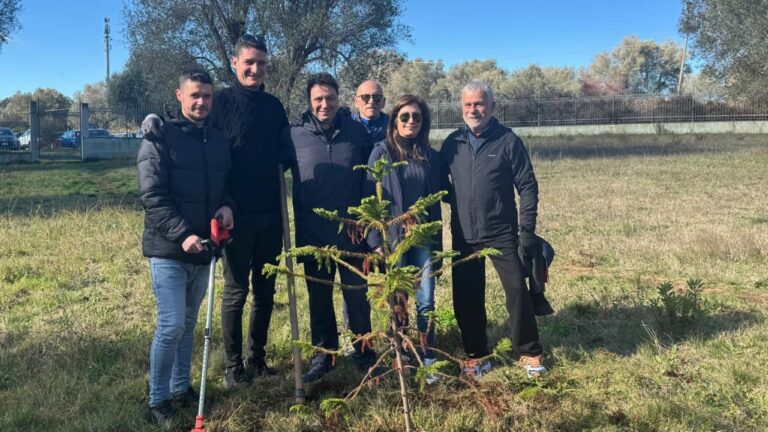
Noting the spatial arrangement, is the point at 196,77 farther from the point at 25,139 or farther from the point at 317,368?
the point at 25,139

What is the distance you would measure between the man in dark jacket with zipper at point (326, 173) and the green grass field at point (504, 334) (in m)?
0.76

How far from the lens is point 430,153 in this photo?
156 inches

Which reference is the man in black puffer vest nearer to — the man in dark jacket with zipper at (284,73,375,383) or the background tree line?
the man in dark jacket with zipper at (284,73,375,383)

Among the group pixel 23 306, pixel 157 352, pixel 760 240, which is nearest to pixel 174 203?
pixel 157 352

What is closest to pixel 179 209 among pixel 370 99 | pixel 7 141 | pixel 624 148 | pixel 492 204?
pixel 370 99

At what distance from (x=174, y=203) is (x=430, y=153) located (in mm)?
1678

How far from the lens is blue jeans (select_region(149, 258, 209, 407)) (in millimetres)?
3326

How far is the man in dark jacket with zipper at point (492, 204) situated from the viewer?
153 inches

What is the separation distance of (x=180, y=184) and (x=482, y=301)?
2203mm

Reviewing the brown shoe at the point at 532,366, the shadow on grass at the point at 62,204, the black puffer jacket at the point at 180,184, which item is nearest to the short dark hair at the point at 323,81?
the black puffer jacket at the point at 180,184

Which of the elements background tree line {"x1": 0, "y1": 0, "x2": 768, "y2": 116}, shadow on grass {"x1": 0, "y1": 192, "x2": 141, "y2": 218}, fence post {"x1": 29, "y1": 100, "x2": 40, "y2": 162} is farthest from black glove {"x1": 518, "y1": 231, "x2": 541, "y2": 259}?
fence post {"x1": 29, "y1": 100, "x2": 40, "y2": 162}

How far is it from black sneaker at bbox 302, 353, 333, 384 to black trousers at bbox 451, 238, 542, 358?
1007 millimetres

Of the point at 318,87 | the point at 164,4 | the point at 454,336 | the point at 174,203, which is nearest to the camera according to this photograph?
the point at 174,203

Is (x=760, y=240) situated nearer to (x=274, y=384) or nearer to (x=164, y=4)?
(x=274, y=384)
